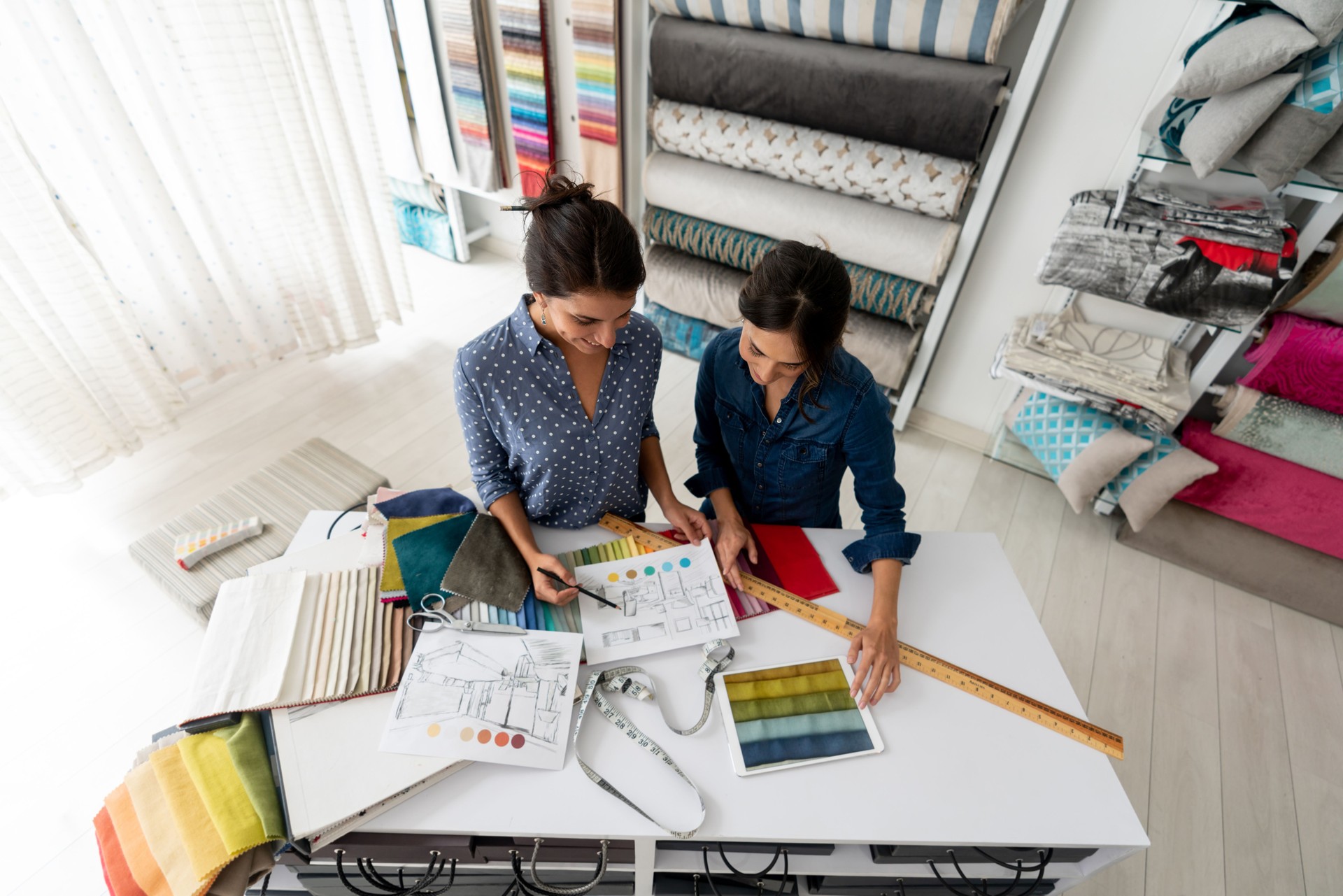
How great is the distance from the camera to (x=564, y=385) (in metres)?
1.17

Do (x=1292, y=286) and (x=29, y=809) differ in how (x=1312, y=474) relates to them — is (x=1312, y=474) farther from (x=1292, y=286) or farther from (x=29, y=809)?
(x=29, y=809)

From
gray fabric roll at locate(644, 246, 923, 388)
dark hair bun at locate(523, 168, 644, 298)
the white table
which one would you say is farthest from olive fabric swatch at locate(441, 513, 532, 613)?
gray fabric roll at locate(644, 246, 923, 388)

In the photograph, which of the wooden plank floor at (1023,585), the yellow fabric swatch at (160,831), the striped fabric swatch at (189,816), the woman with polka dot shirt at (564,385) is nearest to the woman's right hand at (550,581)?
the woman with polka dot shirt at (564,385)

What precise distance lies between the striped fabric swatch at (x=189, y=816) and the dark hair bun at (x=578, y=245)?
31.6 inches

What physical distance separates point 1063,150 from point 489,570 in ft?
6.98

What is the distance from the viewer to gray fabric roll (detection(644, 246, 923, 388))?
2.48m

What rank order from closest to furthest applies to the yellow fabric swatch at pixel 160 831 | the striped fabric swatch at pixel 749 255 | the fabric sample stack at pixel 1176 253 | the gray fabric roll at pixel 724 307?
the yellow fabric swatch at pixel 160 831 < the fabric sample stack at pixel 1176 253 < the striped fabric swatch at pixel 749 255 < the gray fabric roll at pixel 724 307

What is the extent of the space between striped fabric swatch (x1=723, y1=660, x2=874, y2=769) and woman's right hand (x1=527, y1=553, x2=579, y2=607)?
1.00 ft

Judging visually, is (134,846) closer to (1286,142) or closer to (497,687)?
(497,687)

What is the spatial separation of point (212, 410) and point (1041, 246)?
3259 mm

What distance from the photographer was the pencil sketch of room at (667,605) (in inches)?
44.0

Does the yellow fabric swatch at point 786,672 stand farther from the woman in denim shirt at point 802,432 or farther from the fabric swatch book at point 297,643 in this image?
the fabric swatch book at point 297,643

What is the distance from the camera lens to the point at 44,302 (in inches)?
80.6

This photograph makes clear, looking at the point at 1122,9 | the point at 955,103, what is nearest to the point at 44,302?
the point at 955,103
